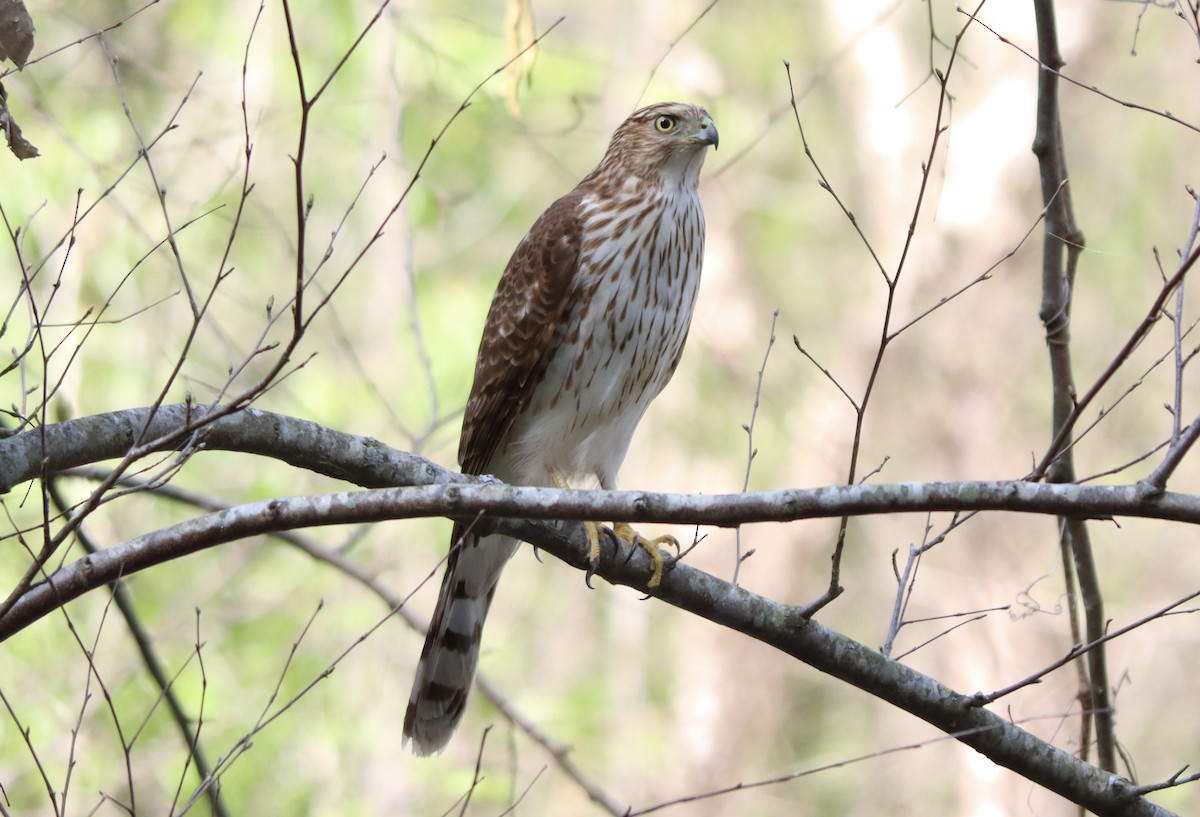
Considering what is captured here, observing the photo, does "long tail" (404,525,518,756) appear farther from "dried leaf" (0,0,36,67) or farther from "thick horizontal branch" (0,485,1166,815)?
"dried leaf" (0,0,36,67)

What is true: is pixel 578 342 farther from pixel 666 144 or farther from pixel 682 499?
pixel 682 499

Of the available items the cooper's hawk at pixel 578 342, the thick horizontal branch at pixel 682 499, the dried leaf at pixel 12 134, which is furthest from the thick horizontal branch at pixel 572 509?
the cooper's hawk at pixel 578 342

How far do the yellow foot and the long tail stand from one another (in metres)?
0.78

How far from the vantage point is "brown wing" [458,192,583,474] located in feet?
14.6

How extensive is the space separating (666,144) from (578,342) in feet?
2.88

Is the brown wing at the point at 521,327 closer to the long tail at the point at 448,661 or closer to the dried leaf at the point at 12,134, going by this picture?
the long tail at the point at 448,661

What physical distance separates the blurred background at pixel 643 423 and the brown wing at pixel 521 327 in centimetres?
37

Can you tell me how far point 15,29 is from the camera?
257cm

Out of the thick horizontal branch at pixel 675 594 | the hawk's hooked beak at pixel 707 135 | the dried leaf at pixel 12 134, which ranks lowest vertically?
the thick horizontal branch at pixel 675 594

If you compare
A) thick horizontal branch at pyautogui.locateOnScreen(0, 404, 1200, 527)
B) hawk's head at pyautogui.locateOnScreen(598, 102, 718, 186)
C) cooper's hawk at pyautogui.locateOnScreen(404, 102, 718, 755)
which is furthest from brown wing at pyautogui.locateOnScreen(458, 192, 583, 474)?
thick horizontal branch at pyautogui.locateOnScreen(0, 404, 1200, 527)

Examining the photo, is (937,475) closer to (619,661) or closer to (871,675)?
(619,661)

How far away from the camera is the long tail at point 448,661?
4.80 meters

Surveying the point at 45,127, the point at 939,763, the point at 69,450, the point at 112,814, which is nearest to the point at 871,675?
the point at 69,450

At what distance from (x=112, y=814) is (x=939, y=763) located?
19.2 ft
